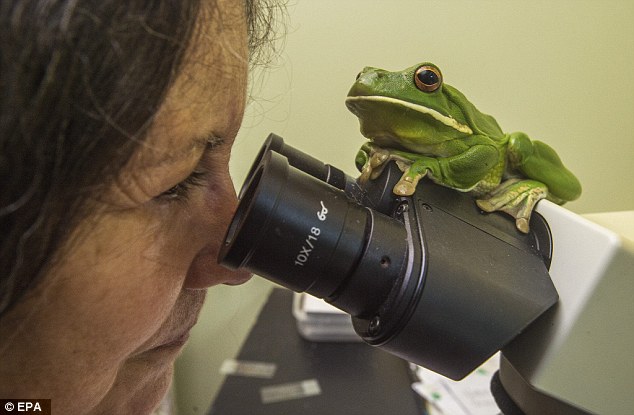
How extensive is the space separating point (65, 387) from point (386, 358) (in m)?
0.91

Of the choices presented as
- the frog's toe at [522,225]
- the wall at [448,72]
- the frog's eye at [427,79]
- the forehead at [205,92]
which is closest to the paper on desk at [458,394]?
the wall at [448,72]

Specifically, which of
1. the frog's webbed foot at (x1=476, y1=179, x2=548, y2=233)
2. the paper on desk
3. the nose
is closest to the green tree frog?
the frog's webbed foot at (x1=476, y1=179, x2=548, y2=233)

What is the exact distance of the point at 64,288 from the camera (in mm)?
359

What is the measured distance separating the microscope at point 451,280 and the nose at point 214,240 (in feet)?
0.16

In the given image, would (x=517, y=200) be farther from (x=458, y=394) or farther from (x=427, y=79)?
(x=458, y=394)

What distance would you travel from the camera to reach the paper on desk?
1012 millimetres

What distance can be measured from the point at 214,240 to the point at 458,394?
82cm

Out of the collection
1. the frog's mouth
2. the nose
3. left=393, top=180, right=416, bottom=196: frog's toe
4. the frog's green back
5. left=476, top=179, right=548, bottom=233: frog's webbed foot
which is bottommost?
the nose

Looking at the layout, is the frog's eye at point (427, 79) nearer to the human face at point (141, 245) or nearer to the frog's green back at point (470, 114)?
the frog's green back at point (470, 114)

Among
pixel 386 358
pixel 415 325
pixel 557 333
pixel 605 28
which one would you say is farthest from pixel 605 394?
pixel 605 28

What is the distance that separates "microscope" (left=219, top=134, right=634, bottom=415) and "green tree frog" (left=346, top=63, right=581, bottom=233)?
0.16ft

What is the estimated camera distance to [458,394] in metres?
1.06

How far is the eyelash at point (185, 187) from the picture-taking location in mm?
417

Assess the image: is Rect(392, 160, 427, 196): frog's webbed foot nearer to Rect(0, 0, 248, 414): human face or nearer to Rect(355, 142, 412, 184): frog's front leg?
Rect(355, 142, 412, 184): frog's front leg
